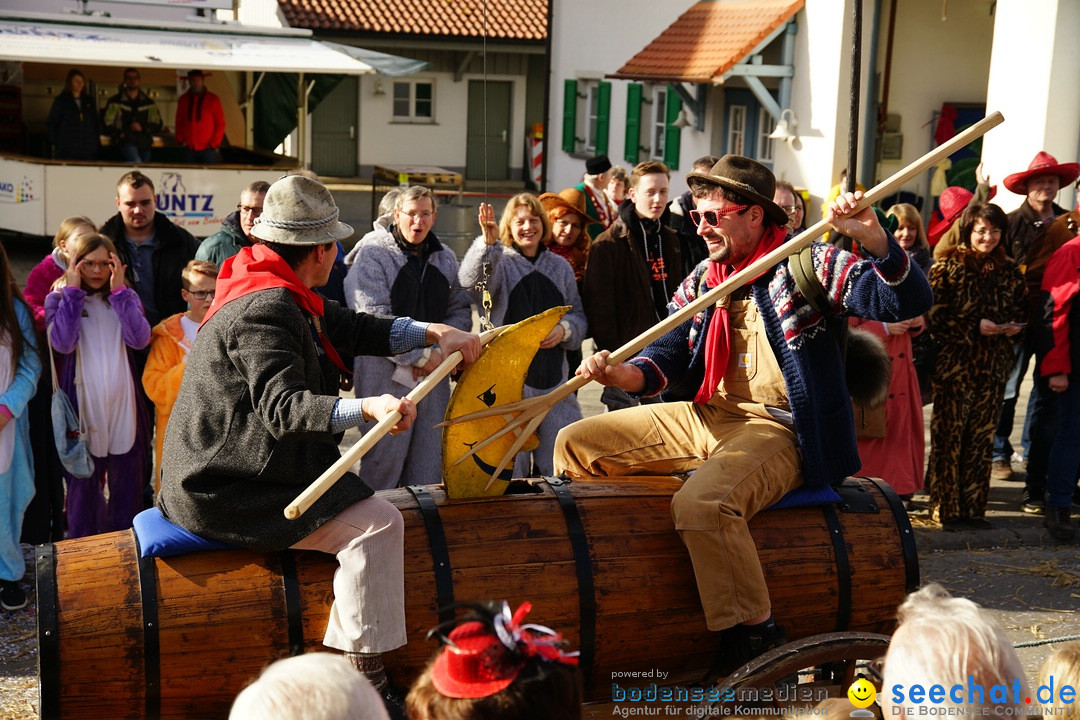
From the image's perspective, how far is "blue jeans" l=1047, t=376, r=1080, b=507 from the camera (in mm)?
7086

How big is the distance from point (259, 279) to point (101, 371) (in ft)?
8.03

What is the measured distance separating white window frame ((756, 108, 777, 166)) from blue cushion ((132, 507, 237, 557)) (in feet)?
46.7

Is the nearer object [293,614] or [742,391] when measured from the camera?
[293,614]

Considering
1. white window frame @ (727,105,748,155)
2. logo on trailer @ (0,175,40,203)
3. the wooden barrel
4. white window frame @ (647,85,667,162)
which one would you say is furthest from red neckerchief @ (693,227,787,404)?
white window frame @ (647,85,667,162)

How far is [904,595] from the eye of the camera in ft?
15.2

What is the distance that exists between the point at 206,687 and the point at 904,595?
2.52 m

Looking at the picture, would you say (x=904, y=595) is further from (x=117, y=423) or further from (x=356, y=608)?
(x=117, y=423)

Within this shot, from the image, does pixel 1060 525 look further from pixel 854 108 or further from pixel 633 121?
pixel 633 121

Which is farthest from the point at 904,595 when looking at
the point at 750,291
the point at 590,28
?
the point at 590,28

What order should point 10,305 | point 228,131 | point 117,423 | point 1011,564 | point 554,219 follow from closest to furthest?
point 10,305
point 117,423
point 1011,564
point 554,219
point 228,131

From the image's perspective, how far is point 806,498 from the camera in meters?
4.59

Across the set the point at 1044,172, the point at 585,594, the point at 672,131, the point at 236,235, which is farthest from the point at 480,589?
the point at 672,131

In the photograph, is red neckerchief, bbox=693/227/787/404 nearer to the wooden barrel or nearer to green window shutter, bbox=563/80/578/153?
the wooden barrel

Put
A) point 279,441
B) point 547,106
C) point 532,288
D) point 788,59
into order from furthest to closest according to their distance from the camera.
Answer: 1. point 547,106
2. point 788,59
3. point 532,288
4. point 279,441
